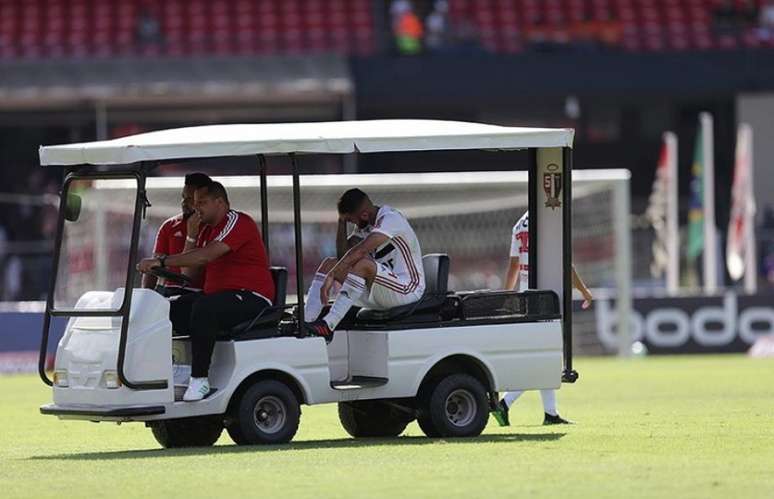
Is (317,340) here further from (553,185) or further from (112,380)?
(553,185)

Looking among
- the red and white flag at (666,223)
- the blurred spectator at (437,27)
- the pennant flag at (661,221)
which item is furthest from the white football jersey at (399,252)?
the blurred spectator at (437,27)

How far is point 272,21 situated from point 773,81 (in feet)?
33.9

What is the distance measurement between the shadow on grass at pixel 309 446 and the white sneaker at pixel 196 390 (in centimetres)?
36

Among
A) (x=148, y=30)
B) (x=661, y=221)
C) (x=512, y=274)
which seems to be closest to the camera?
(x=512, y=274)

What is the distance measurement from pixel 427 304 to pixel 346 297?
60 centimetres

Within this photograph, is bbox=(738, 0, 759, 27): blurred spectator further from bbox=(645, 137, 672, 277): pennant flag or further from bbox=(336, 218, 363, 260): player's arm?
bbox=(336, 218, 363, 260): player's arm

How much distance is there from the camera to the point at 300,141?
1236 centimetres

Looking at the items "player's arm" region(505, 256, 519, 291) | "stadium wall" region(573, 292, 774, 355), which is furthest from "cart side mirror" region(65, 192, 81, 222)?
"stadium wall" region(573, 292, 774, 355)

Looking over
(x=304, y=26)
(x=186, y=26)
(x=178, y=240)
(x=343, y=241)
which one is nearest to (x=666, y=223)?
(x=304, y=26)

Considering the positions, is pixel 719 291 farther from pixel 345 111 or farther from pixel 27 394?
pixel 27 394

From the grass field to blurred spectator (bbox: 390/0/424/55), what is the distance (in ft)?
63.6

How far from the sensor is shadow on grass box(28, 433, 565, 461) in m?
12.0

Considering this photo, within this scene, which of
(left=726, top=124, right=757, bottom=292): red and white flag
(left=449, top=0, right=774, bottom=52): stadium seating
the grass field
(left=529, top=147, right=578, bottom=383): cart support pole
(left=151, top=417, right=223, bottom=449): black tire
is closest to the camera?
the grass field

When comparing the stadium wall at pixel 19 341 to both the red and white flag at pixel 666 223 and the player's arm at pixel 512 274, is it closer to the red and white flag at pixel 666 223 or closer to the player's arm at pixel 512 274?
the red and white flag at pixel 666 223
